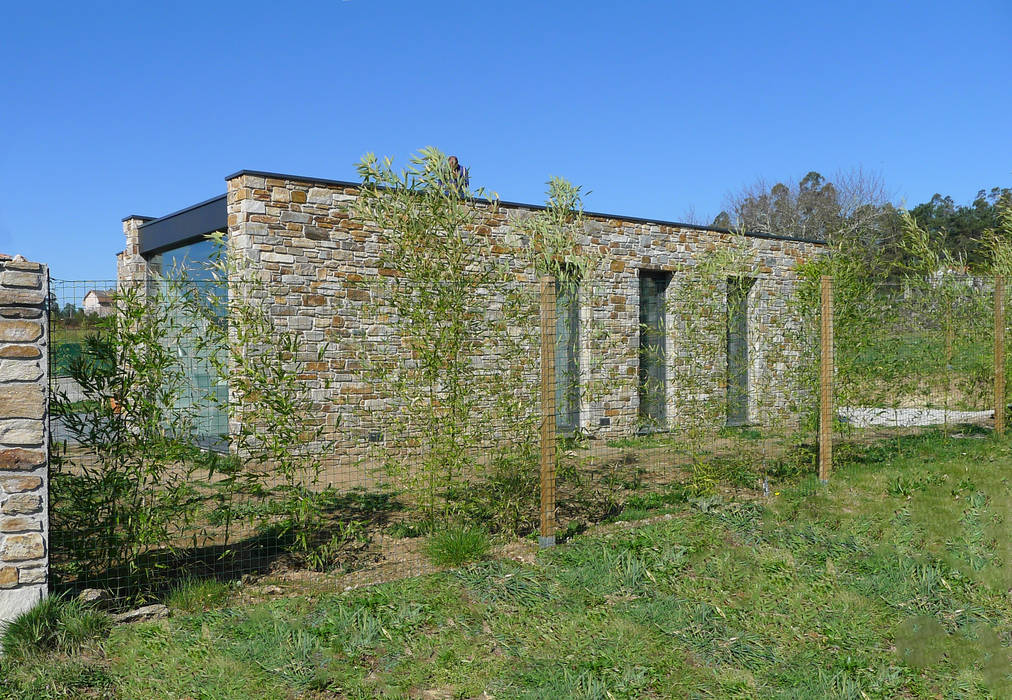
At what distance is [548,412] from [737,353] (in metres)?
2.45

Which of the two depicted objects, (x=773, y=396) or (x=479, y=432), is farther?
(x=773, y=396)

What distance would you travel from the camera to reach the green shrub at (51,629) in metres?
3.34

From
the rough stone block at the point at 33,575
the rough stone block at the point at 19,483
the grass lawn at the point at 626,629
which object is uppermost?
the rough stone block at the point at 19,483

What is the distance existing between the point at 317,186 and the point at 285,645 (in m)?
5.81

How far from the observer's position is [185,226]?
9898 mm

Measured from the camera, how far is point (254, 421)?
4.41 meters

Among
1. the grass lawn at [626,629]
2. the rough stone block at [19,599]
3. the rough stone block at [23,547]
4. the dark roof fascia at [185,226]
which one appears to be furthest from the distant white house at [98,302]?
the dark roof fascia at [185,226]

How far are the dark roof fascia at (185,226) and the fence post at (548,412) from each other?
478 cm

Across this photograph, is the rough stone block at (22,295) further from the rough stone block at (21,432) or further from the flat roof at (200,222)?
the flat roof at (200,222)

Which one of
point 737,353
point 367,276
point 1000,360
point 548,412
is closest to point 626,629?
point 548,412

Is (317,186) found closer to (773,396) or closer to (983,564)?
(773,396)

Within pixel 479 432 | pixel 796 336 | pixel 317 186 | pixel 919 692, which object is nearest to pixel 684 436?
pixel 796 336

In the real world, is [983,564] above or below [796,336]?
below

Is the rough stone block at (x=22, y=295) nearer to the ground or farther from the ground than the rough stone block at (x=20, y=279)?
nearer to the ground
